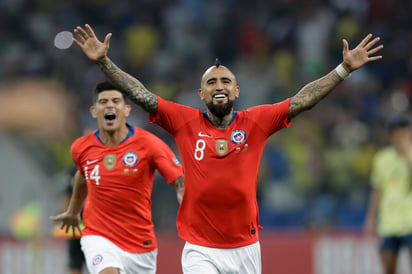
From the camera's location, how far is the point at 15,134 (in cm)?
1412

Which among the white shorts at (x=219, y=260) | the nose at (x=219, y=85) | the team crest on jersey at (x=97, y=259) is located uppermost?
the nose at (x=219, y=85)

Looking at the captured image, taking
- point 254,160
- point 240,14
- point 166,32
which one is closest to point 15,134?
point 166,32

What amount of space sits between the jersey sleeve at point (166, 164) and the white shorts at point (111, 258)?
0.81 m

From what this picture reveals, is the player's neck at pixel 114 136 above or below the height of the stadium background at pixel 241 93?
below

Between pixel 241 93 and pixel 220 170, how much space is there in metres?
9.17

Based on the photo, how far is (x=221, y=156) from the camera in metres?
7.05

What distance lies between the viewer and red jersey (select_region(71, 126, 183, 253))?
821 centimetres

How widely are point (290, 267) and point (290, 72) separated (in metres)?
4.39

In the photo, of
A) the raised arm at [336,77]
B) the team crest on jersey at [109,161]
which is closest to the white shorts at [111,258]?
the team crest on jersey at [109,161]

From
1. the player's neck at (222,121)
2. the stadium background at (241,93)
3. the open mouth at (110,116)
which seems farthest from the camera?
the stadium background at (241,93)

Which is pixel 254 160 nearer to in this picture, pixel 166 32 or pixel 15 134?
pixel 15 134

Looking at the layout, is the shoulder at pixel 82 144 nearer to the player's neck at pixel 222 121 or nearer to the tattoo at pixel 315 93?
the player's neck at pixel 222 121

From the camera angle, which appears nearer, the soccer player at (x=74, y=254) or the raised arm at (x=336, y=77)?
the raised arm at (x=336, y=77)

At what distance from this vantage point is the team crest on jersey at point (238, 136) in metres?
7.12
